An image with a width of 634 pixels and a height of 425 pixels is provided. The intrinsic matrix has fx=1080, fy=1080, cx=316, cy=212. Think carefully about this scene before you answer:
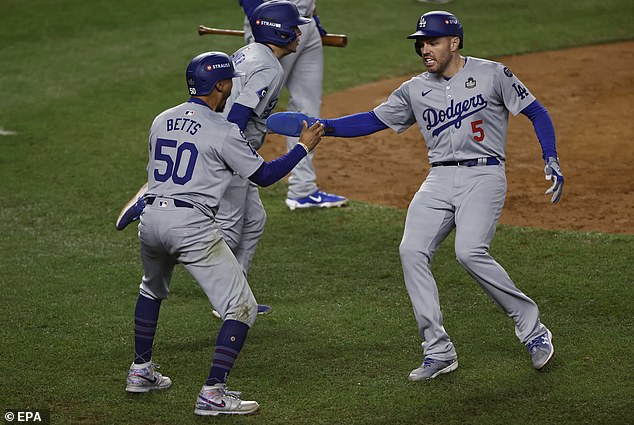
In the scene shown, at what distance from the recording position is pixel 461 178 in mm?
6047

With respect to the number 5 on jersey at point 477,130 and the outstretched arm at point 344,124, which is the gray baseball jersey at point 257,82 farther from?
the number 5 on jersey at point 477,130

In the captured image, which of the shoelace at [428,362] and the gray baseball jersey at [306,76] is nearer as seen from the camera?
the shoelace at [428,362]

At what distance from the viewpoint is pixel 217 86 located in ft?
18.7

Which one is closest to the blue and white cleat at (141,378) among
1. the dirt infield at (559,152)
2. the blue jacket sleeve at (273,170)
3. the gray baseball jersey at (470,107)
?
the blue jacket sleeve at (273,170)

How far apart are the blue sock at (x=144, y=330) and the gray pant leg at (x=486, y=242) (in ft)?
5.58

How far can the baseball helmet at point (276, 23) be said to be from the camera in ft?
21.9

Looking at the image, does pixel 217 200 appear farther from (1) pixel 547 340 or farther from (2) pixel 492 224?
(1) pixel 547 340

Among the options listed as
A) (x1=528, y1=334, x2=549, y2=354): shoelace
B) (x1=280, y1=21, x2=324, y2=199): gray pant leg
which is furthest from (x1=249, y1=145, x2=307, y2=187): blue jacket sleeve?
(x1=280, y1=21, x2=324, y2=199): gray pant leg

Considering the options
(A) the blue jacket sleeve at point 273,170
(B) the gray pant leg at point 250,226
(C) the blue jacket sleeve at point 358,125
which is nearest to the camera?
(A) the blue jacket sleeve at point 273,170

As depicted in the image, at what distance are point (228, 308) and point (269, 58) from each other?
6.04ft

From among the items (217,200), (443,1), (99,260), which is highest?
(443,1)

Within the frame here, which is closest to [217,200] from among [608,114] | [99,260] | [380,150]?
[99,260]

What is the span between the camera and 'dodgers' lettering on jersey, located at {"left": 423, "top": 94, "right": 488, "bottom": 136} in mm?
6023

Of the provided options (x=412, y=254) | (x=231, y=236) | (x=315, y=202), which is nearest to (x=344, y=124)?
(x=412, y=254)
